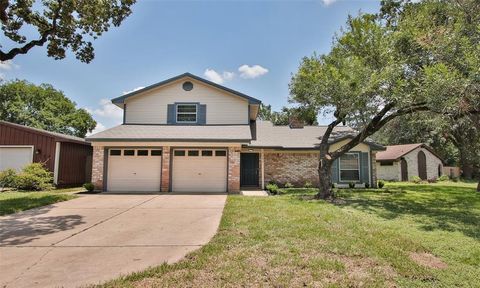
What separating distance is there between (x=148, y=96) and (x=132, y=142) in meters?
4.14

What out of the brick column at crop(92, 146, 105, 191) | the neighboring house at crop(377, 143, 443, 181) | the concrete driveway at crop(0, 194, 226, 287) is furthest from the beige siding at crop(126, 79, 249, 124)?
the neighboring house at crop(377, 143, 443, 181)

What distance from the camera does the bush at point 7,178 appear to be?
14759 millimetres

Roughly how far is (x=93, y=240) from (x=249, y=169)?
477 inches

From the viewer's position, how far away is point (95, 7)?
33.6 feet

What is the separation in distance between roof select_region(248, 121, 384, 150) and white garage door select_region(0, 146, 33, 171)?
12.9 meters

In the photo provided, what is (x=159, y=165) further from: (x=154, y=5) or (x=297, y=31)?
(x=297, y=31)

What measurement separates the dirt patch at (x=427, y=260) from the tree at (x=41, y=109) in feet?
149

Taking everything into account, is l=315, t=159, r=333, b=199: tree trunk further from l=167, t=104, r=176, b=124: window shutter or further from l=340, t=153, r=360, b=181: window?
l=167, t=104, r=176, b=124: window shutter

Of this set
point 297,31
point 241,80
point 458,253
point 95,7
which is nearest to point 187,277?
point 458,253

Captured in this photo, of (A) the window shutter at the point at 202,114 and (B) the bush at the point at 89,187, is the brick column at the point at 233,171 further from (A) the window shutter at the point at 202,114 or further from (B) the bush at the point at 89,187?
(B) the bush at the point at 89,187

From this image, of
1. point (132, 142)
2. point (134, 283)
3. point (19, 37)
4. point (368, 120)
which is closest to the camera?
point (134, 283)

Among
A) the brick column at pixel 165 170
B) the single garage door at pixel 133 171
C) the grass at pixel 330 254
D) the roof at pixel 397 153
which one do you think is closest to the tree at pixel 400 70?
the grass at pixel 330 254

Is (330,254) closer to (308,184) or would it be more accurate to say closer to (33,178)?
(308,184)

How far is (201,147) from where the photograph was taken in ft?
47.8
